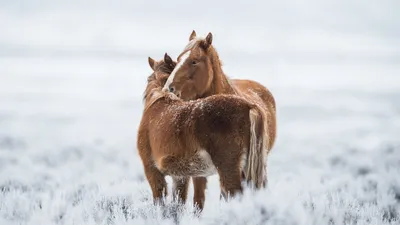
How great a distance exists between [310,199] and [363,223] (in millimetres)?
968

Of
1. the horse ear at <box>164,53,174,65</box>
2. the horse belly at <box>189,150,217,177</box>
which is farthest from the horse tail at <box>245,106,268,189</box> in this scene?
the horse ear at <box>164,53,174,65</box>

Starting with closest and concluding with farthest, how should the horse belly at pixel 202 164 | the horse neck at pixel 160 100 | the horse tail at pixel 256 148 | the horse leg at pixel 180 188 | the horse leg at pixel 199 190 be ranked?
the horse tail at pixel 256 148 < the horse belly at pixel 202 164 < the horse leg at pixel 180 188 < the horse neck at pixel 160 100 < the horse leg at pixel 199 190

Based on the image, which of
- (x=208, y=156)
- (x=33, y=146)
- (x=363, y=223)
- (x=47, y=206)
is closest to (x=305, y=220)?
(x=363, y=223)

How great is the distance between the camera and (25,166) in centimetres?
1032

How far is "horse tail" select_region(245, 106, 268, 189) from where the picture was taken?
5137mm

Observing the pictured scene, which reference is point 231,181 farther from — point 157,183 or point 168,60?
point 168,60

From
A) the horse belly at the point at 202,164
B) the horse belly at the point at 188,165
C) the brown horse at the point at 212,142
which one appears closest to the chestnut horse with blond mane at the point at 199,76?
the brown horse at the point at 212,142

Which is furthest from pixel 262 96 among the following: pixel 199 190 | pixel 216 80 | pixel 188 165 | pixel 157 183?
pixel 188 165

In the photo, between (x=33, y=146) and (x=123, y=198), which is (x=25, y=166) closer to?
(x=33, y=146)

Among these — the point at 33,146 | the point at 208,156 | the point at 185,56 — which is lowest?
the point at 33,146

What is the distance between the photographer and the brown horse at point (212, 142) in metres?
5.16

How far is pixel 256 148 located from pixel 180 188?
130 centimetres

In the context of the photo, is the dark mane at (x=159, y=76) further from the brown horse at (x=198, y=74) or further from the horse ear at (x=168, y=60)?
the brown horse at (x=198, y=74)

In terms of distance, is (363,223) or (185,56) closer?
(363,223)
